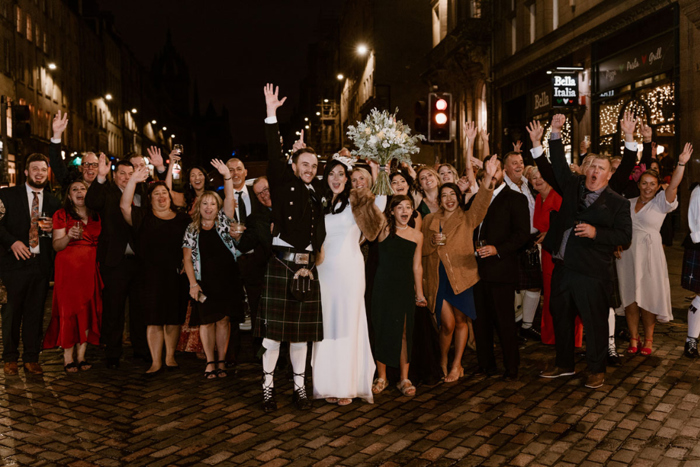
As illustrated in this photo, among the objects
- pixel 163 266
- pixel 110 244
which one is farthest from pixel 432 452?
pixel 110 244

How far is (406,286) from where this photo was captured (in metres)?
6.71

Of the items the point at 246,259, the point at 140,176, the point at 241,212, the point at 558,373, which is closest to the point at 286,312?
the point at 246,259

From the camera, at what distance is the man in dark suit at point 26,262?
7574mm

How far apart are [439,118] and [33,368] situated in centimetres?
738

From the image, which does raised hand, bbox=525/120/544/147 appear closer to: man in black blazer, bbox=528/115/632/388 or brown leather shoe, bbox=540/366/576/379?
man in black blazer, bbox=528/115/632/388

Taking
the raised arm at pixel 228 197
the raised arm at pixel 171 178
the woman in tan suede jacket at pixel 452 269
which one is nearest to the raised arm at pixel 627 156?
the woman in tan suede jacket at pixel 452 269

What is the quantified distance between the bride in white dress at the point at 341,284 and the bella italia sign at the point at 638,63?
488 inches

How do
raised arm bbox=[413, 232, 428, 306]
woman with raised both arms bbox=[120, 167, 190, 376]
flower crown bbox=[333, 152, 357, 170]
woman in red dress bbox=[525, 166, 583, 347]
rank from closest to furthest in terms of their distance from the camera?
flower crown bbox=[333, 152, 357, 170] < raised arm bbox=[413, 232, 428, 306] < woman with raised both arms bbox=[120, 167, 190, 376] < woman in red dress bbox=[525, 166, 583, 347]

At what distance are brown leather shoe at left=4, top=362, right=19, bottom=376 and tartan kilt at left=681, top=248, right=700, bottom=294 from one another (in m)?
7.30

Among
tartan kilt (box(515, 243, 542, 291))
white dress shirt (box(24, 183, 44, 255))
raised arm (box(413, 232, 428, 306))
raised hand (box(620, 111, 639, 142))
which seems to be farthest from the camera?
tartan kilt (box(515, 243, 542, 291))

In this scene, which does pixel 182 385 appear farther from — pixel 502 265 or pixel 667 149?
pixel 667 149

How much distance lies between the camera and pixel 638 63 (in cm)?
1758

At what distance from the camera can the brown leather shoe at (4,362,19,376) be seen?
745 cm

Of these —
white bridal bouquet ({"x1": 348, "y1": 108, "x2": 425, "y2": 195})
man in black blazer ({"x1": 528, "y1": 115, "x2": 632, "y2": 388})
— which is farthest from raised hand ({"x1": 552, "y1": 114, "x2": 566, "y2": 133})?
white bridal bouquet ({"x1": 348, "y1": 108, "x2": 425, "y2": 195})
